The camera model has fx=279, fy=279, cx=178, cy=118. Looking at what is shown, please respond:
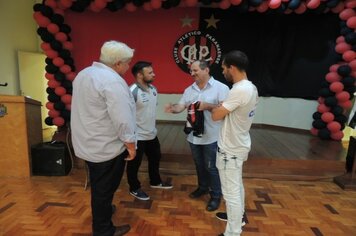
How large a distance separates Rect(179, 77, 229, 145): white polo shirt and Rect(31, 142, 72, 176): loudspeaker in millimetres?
1634

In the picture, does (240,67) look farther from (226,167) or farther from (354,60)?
(354,60)

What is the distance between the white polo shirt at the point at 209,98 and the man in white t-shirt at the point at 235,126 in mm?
498

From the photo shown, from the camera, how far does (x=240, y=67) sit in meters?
1.74

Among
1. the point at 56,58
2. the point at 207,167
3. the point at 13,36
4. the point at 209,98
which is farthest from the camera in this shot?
the point at 13,36

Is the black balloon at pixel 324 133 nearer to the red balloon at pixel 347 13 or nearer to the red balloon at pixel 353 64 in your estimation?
the red balloon at pixel 353 64

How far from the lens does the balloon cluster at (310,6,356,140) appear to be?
3.76 metres

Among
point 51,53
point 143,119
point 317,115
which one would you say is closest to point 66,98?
point 51,53

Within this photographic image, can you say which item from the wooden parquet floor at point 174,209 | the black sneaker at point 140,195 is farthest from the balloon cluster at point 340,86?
the black sneaker at point 140,195

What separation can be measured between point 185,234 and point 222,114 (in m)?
1.00

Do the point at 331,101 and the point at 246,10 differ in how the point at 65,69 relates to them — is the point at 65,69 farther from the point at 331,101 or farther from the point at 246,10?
the point at 331,101

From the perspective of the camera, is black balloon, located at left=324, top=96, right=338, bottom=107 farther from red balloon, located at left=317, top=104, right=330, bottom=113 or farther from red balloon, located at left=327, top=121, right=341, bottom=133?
red balloon, located at left=327, top=121, right=341, bottom=133

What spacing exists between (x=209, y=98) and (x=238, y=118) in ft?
1.95

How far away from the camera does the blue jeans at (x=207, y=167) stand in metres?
2.40

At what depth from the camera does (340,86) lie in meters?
3.86
